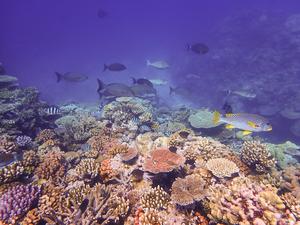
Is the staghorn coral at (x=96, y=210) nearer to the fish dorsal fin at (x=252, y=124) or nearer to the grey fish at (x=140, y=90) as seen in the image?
the fish dorsal fin at (x=252, y=124)

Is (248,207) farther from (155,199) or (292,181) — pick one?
(292,181)

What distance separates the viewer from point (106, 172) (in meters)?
5.68

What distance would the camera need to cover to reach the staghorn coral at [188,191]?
4.38 m

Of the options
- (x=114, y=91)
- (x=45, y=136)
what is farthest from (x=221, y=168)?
(x=114, y=91)

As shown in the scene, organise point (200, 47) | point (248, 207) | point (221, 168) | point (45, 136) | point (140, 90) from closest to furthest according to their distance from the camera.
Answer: point (248, 207) < point (221, 168) < point (45, 136) < point (140, 90) < point (200, 47)

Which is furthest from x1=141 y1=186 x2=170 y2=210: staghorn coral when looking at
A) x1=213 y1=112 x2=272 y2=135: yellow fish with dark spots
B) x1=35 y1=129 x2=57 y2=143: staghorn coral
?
x1=35 y1=129 x2=57 y2=143: staghorn coral

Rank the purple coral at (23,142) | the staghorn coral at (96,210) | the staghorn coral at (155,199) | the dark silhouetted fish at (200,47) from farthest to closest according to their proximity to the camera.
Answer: the dark silhouetted fish at (200,47)
the purple coral at (23,142)
the staghorn coral at (155,199)
the staghorn coral at (96,210)

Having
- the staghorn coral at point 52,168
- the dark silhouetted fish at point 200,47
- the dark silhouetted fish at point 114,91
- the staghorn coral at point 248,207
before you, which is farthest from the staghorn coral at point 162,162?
the dark silhouetted fish at point 200,47

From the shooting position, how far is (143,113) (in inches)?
381

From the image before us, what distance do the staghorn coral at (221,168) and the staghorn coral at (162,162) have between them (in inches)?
24.9

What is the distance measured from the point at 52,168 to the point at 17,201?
1.42 m

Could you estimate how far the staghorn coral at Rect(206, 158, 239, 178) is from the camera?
520 centimetres

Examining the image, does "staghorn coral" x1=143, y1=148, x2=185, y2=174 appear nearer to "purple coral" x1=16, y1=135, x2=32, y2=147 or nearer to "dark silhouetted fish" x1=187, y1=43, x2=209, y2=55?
"purple coral" x1=16, y1=135, x2=32, y2=147

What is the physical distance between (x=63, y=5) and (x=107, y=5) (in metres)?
22.5
